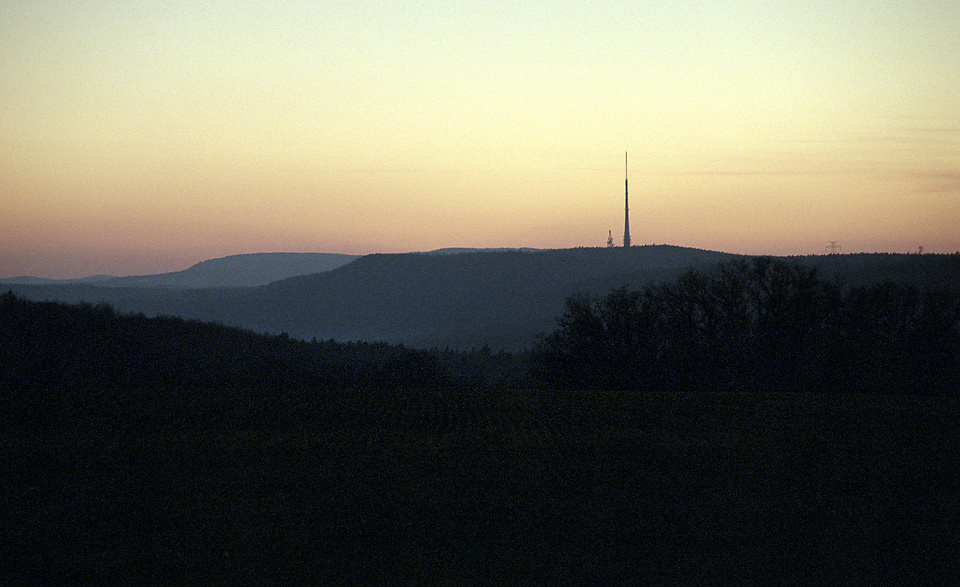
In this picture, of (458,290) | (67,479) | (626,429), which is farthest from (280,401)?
(458,290)

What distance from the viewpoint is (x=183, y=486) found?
13180 mm

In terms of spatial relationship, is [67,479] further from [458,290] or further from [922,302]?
[458,290]

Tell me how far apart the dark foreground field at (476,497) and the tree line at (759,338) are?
13130 millimetres

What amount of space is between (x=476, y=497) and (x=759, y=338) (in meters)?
27.1

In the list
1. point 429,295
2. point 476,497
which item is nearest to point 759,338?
point 476,497

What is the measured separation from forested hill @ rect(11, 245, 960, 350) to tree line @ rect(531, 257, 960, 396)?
86672 millimetres

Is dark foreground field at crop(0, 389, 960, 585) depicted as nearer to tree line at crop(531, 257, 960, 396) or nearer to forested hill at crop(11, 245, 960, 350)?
tree line at crop(531, 257, 960, 396)

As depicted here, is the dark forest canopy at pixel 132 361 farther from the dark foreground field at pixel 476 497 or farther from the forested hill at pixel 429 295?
the forested hill at pixel 429 295

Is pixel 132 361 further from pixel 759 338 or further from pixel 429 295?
pixel 429 295

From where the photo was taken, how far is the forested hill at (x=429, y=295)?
14462 cm

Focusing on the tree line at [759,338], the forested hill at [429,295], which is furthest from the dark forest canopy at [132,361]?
the forested hill at [429,295]

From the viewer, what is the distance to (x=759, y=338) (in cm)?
3581

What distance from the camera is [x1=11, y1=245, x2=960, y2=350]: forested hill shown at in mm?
144625

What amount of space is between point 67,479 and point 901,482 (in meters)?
16.6
